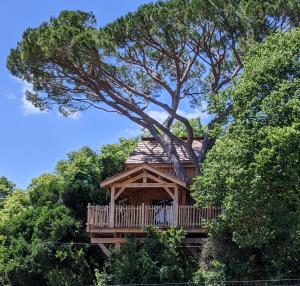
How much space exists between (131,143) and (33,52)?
681 inches

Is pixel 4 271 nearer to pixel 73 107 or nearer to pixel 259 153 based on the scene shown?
pixel 73 107

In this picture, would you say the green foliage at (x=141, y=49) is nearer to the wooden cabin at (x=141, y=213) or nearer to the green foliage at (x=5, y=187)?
the wooden cabin at (x=141, y=213)

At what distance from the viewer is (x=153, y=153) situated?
30969mm

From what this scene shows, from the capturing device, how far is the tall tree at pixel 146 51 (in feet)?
85.2

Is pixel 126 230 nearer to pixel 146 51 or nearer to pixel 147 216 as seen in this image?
pixel 147 216

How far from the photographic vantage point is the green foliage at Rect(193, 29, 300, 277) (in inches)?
734

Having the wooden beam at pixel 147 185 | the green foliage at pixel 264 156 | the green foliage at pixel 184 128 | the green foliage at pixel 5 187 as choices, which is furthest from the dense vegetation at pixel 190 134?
the green foliage at pixel 5 187

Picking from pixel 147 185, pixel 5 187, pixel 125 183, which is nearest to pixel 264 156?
pixel 147 185

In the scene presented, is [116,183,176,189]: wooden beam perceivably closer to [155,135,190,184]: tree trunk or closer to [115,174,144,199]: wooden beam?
[115,174,144,199]: wooden beam

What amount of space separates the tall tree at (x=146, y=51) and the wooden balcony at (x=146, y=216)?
8.16 ft

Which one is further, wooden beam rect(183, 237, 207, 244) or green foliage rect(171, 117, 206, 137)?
green foliage rect(171, 117, 206, 137)

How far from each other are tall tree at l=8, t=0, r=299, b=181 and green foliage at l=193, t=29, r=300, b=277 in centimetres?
332

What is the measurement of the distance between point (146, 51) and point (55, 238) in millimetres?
9554

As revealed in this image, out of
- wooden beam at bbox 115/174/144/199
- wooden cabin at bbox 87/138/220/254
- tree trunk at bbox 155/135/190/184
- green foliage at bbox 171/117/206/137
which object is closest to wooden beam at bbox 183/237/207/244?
wooden cabin at bbox 87/138/220/254
